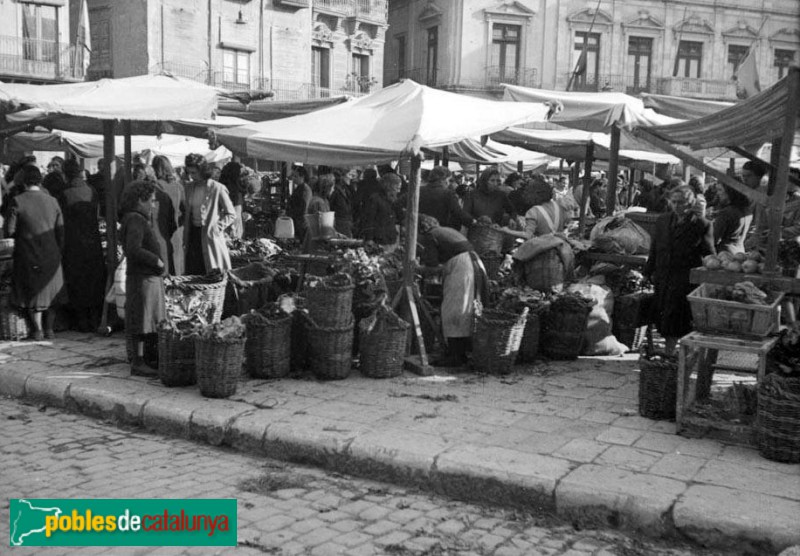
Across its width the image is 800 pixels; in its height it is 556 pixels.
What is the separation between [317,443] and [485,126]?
133 inches

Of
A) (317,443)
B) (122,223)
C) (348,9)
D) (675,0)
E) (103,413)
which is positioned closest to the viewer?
(317,443)

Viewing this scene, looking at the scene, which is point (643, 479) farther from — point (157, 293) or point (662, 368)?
point (157, 293)

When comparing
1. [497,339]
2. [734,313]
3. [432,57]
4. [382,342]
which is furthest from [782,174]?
[432,57]

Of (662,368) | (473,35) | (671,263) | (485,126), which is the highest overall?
(473,35)

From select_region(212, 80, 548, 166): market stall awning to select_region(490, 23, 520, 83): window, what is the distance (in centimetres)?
3158

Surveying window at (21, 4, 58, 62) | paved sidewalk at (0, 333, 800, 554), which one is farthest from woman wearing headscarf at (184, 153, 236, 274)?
window at (21, 4, 58, 62)

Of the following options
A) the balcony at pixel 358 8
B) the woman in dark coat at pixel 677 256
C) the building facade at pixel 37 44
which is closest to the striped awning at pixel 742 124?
the woman in dark coat at pixel 677 256

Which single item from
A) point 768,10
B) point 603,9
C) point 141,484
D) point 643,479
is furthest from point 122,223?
point 768,10

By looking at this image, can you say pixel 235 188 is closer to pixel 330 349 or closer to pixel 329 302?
pixel 329 302

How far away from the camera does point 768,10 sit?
1613 inches

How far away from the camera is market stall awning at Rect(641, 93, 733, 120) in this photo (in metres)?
9.54

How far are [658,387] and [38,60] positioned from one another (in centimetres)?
2676

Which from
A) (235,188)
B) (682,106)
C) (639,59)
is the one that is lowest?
(235,188)

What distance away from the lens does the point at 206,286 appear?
323 inches
